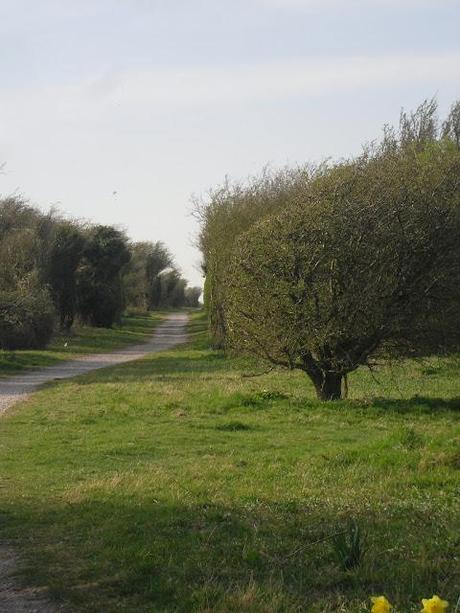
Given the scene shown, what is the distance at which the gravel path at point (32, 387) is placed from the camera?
6.24 meters

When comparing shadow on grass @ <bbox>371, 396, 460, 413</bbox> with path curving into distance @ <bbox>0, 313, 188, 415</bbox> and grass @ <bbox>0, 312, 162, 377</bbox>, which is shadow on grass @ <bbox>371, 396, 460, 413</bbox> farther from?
grass @ <bbox>0, 312, 162, 377</bbox>

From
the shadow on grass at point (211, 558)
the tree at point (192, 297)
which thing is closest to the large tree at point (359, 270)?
the shadow on grass at point (211, 558)

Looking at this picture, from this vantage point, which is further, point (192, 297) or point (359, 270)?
point (192, 297)

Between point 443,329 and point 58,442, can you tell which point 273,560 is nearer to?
point 58,442

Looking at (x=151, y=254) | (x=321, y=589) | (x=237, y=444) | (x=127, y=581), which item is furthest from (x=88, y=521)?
(x=151, y=254)

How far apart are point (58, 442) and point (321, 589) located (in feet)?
30.6

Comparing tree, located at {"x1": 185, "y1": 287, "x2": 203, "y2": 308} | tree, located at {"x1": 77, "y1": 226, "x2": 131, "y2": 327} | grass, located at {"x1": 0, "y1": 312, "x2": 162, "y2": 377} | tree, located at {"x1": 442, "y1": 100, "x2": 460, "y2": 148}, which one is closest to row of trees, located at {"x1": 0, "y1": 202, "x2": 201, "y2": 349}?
tree, located at {"x1": 77, "y1": 226, "x2": 131, "y2": 327}

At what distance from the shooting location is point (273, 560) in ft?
22.6

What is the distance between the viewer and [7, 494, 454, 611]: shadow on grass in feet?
20.1

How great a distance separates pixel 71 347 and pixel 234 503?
4022cm

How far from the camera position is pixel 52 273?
181ft

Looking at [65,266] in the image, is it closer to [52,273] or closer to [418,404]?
[52,273]

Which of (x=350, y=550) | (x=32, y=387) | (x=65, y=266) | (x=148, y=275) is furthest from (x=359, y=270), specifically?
(x=148, y=275)

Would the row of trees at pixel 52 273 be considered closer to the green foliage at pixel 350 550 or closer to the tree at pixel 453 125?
the tree at pixel 453 125
